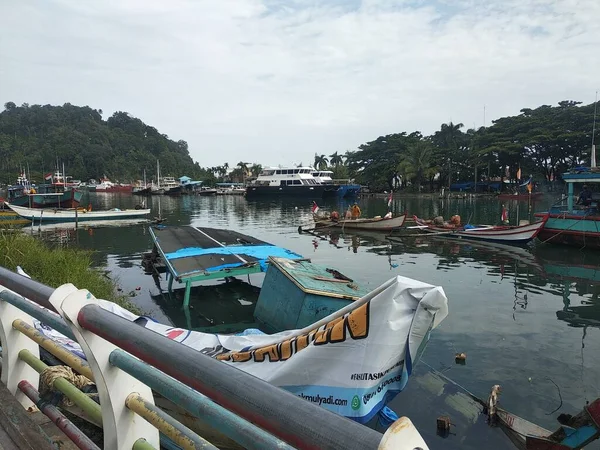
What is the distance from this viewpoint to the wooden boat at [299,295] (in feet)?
28.1

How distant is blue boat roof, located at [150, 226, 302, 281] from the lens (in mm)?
12016

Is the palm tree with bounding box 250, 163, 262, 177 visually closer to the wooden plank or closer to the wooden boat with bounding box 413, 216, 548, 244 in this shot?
the wooden boat with bounding box 413, 216, 548, 244

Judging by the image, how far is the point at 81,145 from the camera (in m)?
130

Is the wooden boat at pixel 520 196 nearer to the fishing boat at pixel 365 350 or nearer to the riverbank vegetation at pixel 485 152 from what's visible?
the riverbank vegetation at pixel 485 152

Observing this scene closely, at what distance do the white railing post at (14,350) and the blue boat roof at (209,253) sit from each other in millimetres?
8458

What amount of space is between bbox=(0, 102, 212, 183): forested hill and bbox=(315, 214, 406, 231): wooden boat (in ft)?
320

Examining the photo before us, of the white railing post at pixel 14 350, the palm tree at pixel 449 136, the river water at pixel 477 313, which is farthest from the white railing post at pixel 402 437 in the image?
the palm tree at pixel 449 136

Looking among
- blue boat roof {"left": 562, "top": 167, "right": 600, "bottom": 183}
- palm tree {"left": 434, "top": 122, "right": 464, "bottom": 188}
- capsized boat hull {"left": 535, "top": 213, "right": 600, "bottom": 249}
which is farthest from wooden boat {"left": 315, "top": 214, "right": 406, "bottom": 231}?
palm tree {"left": 434, "top": 122, "right": 464, "bottom": 188}

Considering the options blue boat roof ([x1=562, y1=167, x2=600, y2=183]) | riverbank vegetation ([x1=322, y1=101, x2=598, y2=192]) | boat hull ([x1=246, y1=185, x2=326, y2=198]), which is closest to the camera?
blue boat roof ([x1=562, y1=167, x2=600, y2=183])

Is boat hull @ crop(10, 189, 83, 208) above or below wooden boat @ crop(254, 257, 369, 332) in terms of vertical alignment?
above

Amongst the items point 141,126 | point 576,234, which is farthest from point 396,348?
point 141,126

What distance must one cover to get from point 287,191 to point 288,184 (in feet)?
3.53

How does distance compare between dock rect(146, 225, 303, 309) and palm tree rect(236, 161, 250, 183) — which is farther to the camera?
palm tree rect(236, 161, 250, 183)

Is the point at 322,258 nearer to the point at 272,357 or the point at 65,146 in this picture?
the point at 272,357
